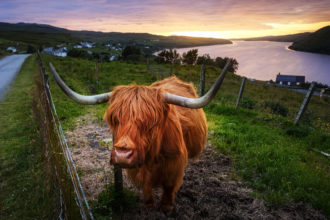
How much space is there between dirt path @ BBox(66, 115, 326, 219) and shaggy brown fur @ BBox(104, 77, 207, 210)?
1.14 ft

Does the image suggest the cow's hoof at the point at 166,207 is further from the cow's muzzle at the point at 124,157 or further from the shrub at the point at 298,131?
the shrub at the point at 298,131

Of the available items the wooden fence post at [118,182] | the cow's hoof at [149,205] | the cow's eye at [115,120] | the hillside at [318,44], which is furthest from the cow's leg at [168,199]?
the hillside at [318,44]

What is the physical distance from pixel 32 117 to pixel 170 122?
240 inches

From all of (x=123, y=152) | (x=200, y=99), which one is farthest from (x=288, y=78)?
(x=123, y=152)

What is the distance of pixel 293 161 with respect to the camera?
4.20 metres

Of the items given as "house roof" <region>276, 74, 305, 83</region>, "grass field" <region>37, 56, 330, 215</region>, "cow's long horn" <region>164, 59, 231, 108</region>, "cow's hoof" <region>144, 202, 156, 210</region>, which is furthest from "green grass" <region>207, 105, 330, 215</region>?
"house roof" <region>276, 74, 305, 83</region>

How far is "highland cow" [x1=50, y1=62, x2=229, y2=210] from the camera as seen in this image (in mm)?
1631

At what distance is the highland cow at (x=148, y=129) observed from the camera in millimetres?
1631

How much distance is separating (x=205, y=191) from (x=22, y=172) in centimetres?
371

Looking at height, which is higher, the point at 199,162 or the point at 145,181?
the point at 145,181

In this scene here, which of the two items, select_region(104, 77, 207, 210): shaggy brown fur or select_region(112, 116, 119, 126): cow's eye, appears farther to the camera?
select_region(112, 116, 119, 126): cow's eye

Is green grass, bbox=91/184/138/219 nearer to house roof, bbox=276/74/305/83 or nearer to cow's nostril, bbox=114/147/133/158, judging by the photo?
cow's nostril, bbox=114/147/133/158

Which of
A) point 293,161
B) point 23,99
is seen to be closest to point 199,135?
point 293,161

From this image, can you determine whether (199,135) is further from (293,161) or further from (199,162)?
(293,161)
